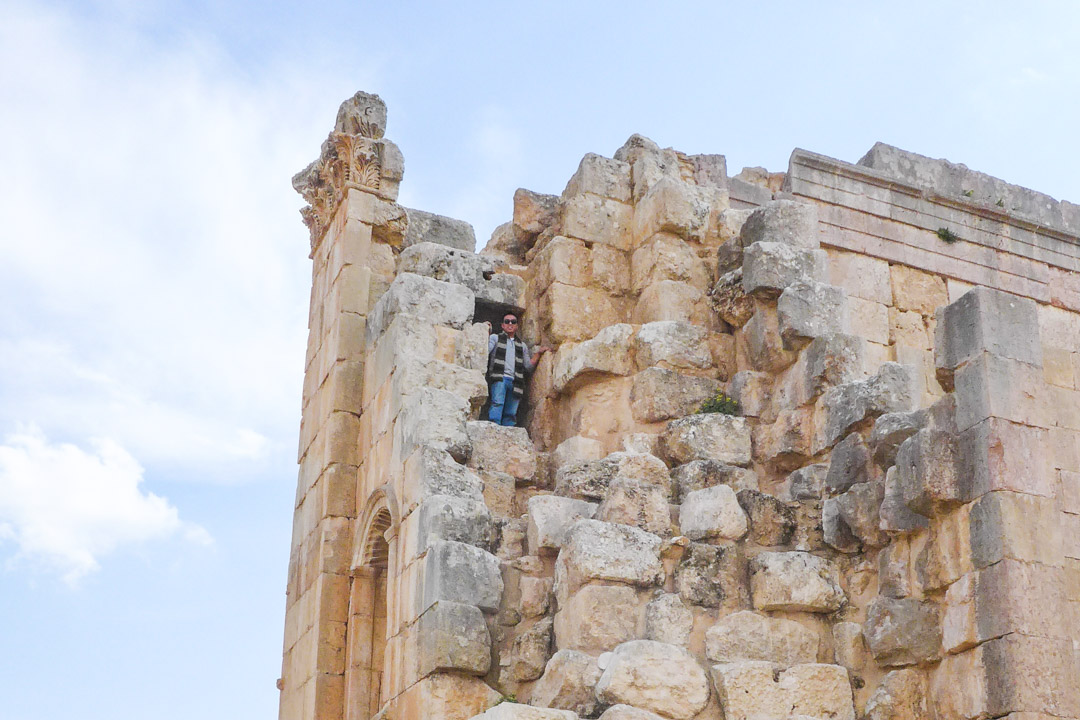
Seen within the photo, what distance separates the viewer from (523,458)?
970 cm

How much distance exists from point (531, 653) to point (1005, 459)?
2.95 m

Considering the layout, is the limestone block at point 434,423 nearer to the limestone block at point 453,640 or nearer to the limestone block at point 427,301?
the limestone block at point 427,301

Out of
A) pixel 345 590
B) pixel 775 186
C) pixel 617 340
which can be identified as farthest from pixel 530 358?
pixel 775 186

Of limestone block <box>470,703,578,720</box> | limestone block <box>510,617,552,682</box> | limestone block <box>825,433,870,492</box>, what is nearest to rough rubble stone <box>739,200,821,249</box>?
limestone block <box>825,433,870,492</box>

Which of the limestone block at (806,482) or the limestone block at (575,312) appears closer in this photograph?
the limestone block at (806,482)

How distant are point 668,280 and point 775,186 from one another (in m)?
4.85

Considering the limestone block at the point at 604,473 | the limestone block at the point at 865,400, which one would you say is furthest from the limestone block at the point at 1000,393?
the limestone block at the point at 604,473

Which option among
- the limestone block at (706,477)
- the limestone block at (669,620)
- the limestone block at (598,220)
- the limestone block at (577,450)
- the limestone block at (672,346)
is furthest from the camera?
the limestone block at (598,220)

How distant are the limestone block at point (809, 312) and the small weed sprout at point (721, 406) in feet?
1.86

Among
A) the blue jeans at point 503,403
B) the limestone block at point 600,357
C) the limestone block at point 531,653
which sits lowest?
the limestone block at point 531,653

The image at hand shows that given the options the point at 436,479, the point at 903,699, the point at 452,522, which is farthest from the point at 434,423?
the point at 903,699

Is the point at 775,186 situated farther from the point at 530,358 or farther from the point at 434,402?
the point at 434,402

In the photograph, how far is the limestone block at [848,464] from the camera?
8.74 meters

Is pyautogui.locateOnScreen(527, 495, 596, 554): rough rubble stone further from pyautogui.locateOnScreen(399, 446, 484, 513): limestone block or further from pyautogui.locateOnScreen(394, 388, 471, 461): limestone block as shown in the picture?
pyautogui.locateOnScreen(394, 388, 471, 461): limestone block
